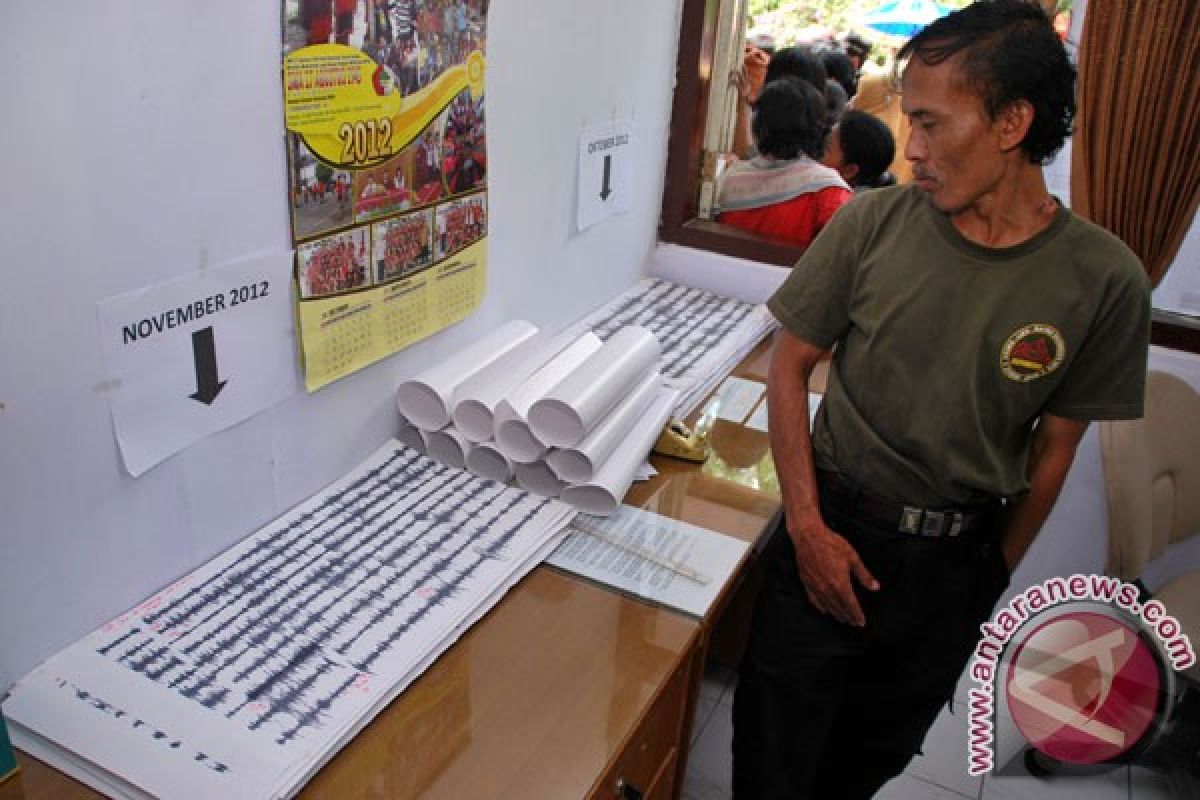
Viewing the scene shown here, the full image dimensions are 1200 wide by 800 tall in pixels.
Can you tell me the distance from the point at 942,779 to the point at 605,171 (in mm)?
1424

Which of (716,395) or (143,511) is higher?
(143,511)

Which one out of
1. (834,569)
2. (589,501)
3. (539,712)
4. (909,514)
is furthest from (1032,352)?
(539,712)

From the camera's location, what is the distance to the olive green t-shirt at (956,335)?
1.05 metres

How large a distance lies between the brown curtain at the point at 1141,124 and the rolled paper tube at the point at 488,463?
131cm

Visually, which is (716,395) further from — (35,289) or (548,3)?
(35,289)

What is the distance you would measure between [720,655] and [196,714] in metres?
1.39

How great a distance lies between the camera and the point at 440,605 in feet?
3.27

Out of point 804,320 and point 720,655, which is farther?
point 720,655

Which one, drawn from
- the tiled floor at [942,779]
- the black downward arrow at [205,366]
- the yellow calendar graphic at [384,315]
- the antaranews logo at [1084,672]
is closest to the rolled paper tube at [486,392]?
the yellow calendar graphic at [384,315]

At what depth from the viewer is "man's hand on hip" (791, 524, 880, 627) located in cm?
117

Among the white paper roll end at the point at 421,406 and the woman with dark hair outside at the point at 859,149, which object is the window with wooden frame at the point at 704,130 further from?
the white paper roll end at the point at 421,406

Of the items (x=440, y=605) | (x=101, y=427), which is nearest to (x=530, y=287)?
(x=440, y=605)

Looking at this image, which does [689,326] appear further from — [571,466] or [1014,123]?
[1014,123]

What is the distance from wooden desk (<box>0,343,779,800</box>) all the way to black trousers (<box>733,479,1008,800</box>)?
0.52ft
